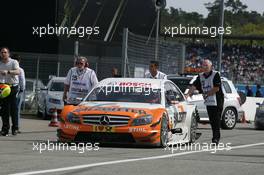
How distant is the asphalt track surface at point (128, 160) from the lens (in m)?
10.7

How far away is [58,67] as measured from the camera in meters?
32.3

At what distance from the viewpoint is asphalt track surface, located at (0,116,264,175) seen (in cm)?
1066

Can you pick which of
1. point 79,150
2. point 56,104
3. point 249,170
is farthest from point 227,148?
point 56,104

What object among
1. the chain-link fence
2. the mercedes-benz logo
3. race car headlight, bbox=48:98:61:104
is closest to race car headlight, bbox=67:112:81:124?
the mercedes-benz logo

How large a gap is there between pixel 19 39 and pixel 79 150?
2353 cm

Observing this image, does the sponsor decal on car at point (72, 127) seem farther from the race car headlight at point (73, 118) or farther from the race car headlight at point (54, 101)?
the race car headlight at point (54, 101)

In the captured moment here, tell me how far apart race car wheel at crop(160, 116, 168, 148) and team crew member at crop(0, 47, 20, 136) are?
410 centimetres

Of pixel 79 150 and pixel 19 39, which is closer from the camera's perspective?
pixel 79 150

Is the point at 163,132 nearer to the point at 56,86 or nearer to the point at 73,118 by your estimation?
the point at 73,118

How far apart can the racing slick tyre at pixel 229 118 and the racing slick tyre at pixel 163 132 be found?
423 inches

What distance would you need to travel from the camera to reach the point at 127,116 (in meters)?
14.9

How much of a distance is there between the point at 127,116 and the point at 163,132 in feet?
2.47

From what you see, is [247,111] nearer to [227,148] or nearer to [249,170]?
[227,148]

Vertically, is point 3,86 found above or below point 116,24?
below
